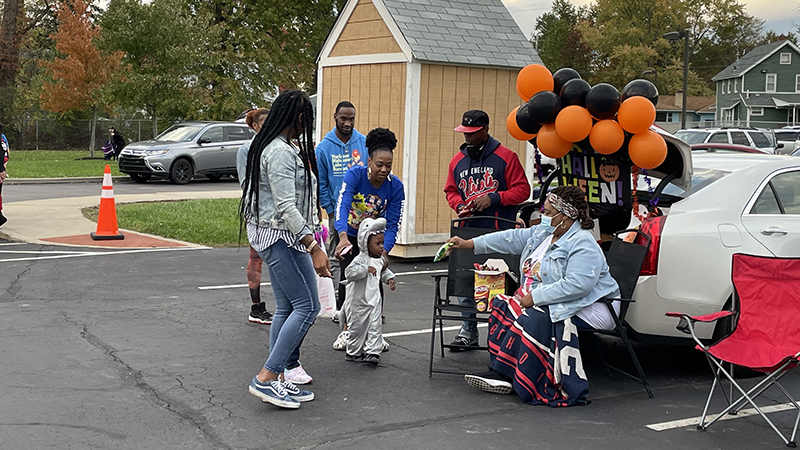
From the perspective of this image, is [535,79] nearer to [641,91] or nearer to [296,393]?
[641,91]

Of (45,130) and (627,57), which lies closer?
(45,130)

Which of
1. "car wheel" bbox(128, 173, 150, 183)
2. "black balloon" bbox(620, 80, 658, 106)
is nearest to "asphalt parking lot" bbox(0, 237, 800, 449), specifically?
"black balloon" bbox(620, 80, 658, 106)

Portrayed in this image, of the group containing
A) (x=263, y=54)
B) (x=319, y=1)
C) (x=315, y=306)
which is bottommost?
(x=315, y=306)

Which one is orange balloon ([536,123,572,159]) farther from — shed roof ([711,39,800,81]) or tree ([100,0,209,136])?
shed roof ([711,39,800,81])

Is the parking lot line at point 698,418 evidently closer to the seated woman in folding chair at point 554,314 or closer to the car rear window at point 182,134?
the seated woman in folding chair at point 554,314

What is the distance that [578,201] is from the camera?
5574 millimetres

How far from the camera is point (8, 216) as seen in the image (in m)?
14.4

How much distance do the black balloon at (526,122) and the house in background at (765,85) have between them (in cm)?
6359

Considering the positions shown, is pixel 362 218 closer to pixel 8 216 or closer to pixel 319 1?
pixel 8 216

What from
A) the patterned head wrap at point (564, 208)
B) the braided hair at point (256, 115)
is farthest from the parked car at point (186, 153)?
the patterned head wrap at point (564, 208)

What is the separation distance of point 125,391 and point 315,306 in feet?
4.48

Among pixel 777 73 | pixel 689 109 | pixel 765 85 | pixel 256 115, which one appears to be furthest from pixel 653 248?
pixel 689 109

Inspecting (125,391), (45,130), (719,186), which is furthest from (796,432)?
(45,130)

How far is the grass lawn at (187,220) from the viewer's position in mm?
12867
